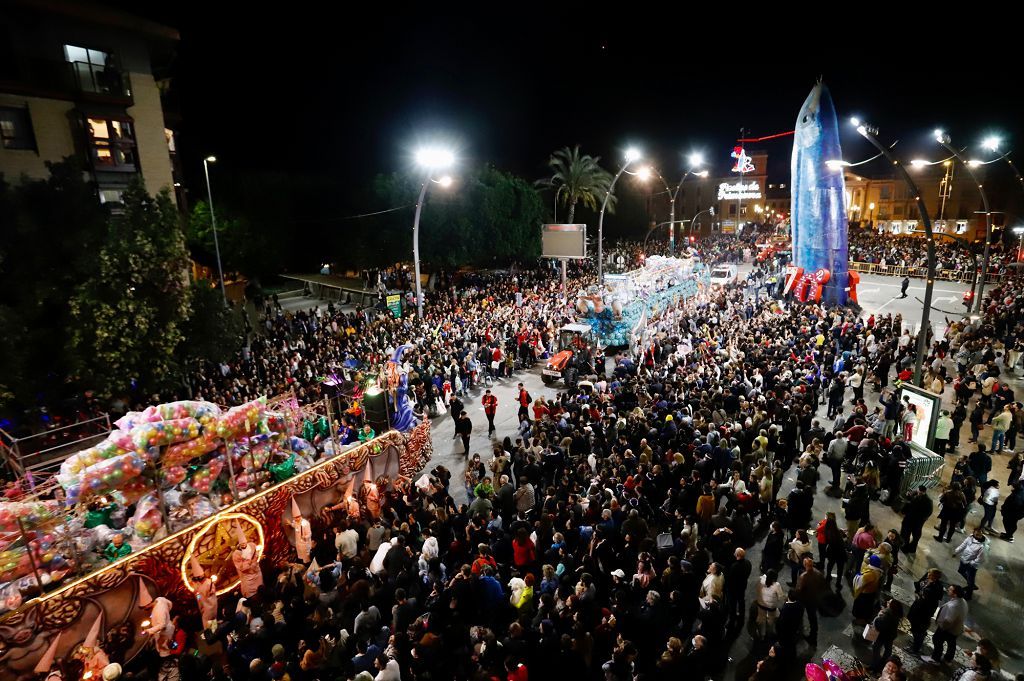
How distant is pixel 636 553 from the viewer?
26.8ft

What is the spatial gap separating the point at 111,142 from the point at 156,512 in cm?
1920

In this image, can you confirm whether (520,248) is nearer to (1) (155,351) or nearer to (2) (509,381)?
(2) (509,381)

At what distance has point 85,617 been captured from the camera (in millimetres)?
7438

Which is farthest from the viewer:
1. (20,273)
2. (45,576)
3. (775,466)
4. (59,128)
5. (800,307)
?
(800,307)

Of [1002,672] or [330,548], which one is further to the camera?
[330,548]

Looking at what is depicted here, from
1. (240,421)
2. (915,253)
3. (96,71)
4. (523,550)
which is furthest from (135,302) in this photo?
(915,253)

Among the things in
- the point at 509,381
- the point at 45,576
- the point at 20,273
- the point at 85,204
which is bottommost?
the point at 509,381

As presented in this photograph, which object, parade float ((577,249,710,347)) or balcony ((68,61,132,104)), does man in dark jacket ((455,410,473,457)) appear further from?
balcony ((68,61,132,104))

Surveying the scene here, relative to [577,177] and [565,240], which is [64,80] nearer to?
[565,240]

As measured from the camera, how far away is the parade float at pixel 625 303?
22.7 meters

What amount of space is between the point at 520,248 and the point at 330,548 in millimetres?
35046

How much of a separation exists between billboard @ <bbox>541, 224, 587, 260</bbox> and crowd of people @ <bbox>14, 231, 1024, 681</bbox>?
575 inches

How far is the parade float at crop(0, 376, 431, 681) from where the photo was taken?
7.30 meters

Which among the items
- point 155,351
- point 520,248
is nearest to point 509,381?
point 155,351
